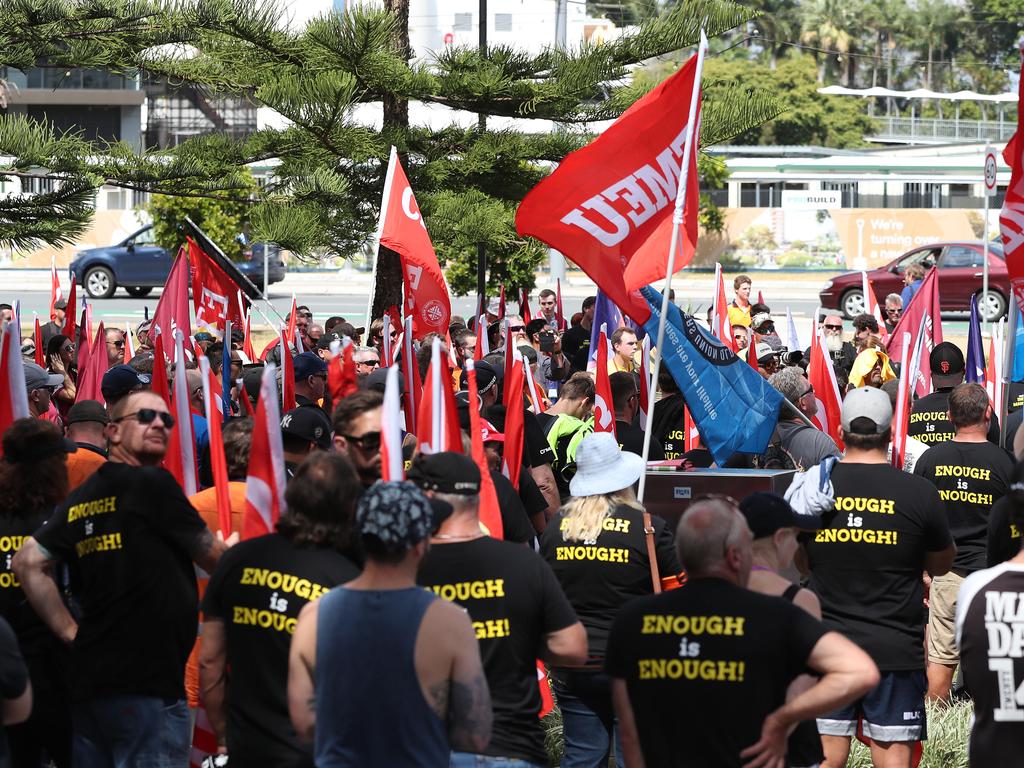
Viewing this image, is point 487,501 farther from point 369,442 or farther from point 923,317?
point 923,317

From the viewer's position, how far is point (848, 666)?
12.5 feet

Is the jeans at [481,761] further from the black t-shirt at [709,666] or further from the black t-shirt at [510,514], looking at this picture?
the black t-shirt at [510,514]

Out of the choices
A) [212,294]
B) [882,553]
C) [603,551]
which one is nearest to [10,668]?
[603,551]

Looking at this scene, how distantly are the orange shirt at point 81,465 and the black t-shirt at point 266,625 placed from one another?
6.33 feet

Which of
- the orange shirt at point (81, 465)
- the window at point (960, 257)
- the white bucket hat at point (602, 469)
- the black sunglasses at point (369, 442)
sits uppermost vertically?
the window at point (960, 257)

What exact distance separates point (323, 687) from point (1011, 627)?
1914 mm

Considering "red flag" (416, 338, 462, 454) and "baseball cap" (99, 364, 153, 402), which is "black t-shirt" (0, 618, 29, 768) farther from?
"baseball cap" (99, 364, 153, 402)

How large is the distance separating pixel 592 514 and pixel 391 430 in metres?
1.14

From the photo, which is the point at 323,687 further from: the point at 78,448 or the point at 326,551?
the point at 78,448

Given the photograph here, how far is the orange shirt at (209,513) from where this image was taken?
17.8 ft

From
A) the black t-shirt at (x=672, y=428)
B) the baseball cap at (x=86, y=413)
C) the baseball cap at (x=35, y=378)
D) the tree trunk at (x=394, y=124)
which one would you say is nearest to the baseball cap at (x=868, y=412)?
the black t-shirt at (x=672, y=428)

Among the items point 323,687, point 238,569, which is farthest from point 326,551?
point 323,687

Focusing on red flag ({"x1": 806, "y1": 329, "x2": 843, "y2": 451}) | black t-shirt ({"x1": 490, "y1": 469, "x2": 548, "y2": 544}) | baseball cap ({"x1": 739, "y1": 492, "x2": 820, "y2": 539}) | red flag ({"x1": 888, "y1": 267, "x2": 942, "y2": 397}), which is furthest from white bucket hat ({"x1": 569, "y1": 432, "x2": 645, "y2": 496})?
red flag ({"x1": 888, "y1": 267, "x2": 942, "y2": 397})

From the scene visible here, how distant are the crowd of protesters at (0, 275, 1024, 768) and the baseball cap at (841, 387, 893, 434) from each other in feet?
0.04
